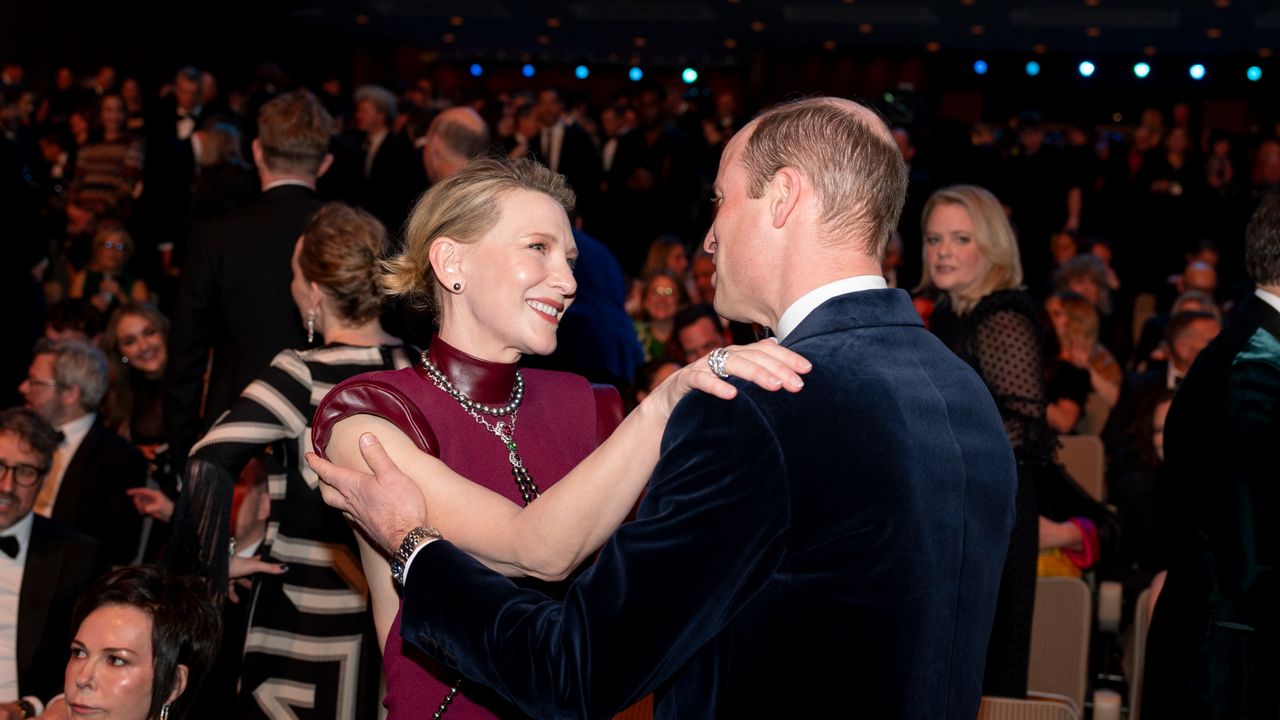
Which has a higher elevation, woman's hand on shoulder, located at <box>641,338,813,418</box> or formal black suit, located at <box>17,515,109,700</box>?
woman's hand on shoulder, located at <box>641,338,813,418</box>

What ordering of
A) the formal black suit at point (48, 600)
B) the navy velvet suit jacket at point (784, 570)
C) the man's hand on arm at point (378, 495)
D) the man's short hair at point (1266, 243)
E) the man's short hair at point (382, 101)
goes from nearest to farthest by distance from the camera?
the navy velvet suit jacket at point (784, 570), the man's hand on arm at point (378, 495), the man's short hair at point (1266, 243), the formal black suit at point (48, 600), the man's short hair at point (382, 101)

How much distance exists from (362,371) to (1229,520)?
6.15 ft

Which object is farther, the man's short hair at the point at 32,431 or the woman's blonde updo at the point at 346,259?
the man's short hair at the point at 32,431

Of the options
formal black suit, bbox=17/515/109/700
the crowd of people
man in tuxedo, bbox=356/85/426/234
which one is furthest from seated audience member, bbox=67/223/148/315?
formal black suit, bbox=17/515/109/700

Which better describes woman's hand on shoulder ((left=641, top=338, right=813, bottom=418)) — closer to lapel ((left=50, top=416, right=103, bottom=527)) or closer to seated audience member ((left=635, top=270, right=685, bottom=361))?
lapel ((left=50, top=416, right=103, bottom=527))

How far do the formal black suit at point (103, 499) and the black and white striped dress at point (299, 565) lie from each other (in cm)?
169

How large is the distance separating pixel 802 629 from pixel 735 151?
→ 0.60 meters

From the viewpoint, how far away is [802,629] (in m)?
1.43

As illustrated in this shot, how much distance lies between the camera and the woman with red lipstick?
1.77 metres

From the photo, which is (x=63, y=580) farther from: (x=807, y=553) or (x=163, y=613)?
(x=807, y=553)

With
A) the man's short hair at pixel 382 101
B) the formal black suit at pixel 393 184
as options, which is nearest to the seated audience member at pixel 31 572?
the formal black suit at pixel 393 184

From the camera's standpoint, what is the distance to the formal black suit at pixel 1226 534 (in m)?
2.42

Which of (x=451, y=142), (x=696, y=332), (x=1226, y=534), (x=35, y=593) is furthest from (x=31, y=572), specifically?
(x=1226, y=534)

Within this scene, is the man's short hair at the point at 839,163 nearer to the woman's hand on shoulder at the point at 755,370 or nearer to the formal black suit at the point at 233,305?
the woman's hand on shoulder at the point at 755,370
